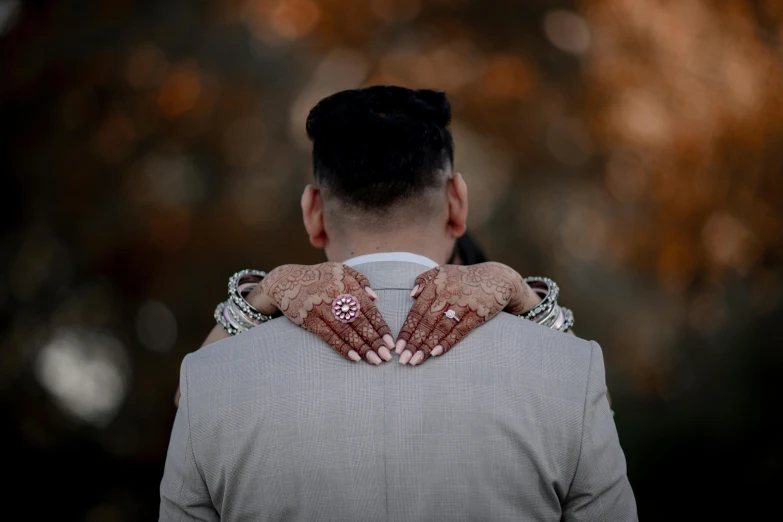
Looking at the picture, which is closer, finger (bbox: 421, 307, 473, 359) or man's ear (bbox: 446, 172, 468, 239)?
finger (bbox: 421, 307, 473, 359)

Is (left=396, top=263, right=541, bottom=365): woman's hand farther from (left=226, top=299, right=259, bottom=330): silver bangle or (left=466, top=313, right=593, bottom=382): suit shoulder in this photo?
(left=226, top=299, right=259, bottom=330): silver bangle

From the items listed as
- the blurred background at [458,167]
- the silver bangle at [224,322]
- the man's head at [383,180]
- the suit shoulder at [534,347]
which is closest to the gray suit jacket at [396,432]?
the suit shoulder at [534,347]

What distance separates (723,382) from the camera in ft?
11.9

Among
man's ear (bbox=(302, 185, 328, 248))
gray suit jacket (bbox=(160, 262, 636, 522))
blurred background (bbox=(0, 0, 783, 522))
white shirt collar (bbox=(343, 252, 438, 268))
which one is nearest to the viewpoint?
→ gray suit jacket (bbox=(160, 262, 636, 522))

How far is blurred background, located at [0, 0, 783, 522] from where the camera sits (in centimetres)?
357

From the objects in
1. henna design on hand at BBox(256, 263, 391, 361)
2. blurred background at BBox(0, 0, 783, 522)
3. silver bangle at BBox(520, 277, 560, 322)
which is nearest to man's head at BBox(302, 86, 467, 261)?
henna design on hand at BBox(256, 263, 391, 361)

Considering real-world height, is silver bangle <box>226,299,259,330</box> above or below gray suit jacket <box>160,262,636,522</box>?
above

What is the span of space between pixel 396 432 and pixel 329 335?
17 centimetres

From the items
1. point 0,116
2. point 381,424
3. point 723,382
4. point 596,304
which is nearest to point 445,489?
point 381,424

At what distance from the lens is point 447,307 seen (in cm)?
102

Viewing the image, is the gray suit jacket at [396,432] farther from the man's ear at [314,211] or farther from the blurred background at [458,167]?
the blurred background at [458,167]

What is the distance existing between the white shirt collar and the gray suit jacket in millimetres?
49

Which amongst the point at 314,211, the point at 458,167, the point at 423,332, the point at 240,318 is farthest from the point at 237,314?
the point at 458,167

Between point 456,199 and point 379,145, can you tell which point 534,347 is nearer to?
point 456,199
